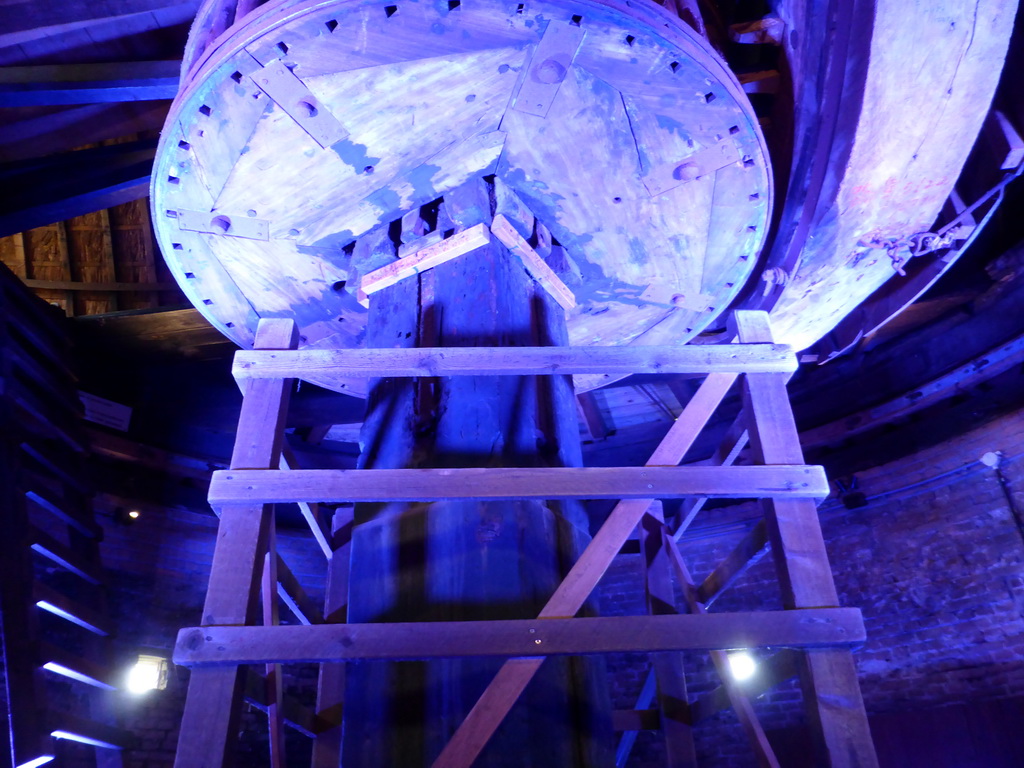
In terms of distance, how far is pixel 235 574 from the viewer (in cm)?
247

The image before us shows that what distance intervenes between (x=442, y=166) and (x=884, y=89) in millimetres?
2147

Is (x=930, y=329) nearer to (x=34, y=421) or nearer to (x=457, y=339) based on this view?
(x=457, y=339)

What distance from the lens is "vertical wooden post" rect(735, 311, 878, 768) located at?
2.22 m

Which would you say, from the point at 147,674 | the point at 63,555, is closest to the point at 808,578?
the point at 63,555

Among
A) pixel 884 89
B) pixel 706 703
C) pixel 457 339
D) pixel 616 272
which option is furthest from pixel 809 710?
pixel 884 89

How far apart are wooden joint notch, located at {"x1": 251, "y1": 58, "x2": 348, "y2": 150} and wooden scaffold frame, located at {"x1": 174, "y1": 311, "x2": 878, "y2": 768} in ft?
2.90

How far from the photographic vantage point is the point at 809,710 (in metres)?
2.33

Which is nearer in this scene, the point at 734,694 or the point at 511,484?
the point at 511,484

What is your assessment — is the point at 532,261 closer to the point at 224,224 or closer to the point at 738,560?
the point at 224,224

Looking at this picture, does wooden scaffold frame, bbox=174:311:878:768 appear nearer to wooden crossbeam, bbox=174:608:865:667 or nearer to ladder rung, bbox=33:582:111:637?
wooden crossbeam, bbox=174:608:865:667

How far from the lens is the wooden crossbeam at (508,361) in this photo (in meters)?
2.94

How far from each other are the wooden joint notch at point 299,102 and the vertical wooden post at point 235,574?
922 mm

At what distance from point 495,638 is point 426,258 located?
6.65 feet

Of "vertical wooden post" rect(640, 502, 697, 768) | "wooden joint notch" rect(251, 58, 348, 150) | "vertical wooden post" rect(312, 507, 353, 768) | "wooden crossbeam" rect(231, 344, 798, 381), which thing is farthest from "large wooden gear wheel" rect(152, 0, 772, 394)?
"vertical wooden post" rect(640, 502, 697, 768)
